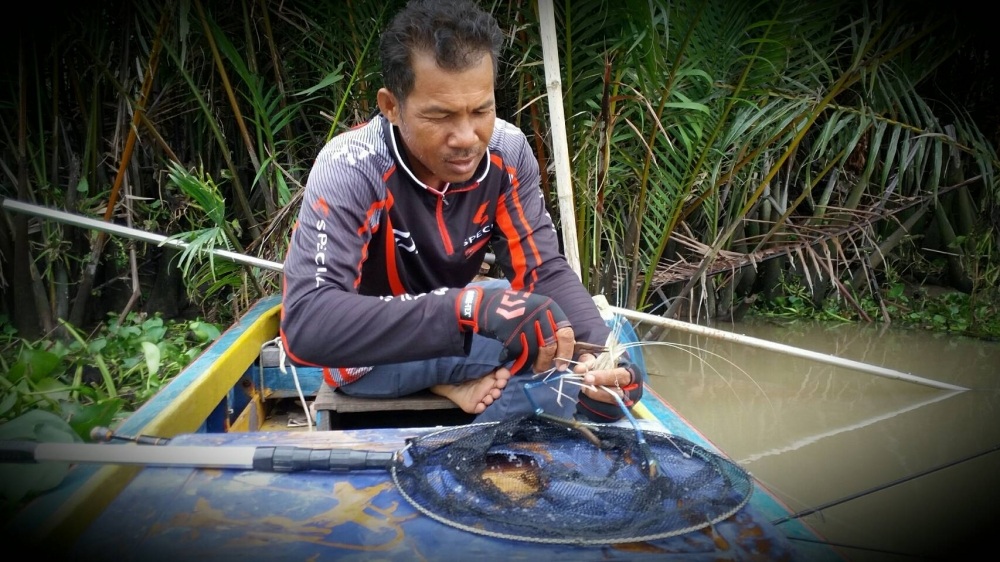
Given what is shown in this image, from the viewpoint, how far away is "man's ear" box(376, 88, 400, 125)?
2.03m

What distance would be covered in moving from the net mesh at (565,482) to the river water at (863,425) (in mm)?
655

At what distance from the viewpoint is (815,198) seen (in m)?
5.12

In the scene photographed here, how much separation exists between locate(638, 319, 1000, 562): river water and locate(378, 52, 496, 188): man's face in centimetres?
109

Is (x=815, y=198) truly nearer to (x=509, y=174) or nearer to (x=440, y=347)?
(x=509, y=174)

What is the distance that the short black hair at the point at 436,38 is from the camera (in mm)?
1879

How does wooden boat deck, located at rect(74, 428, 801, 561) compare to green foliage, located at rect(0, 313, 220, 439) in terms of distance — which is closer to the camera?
wooden boat deck, located at rect(74, 428, 801, 561)

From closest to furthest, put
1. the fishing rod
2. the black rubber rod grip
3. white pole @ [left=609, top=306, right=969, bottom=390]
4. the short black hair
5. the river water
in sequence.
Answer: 1. the black rubber rod grip
2. the short black hair
3. the river water
4. the fishing rod
5. white pole @ [left=609, top=306, right=969, bottom=390]

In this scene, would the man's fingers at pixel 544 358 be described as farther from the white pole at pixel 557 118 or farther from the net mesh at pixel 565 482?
the white pole at pixel 557 118

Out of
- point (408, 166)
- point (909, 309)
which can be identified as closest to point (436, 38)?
point (408, 166)

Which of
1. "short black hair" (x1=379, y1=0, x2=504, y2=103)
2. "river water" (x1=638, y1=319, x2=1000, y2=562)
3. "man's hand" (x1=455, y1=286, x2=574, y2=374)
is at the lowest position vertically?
"river water" (x1=638, y1=319, x2=1000, y2=562)

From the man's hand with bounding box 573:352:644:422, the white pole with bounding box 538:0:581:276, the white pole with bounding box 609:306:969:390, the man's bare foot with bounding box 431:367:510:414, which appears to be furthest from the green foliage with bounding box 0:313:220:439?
the white pole with bounding box 609:306:969:390

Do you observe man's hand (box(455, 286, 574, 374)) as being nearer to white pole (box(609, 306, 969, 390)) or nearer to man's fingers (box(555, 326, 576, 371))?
man's fingers (box(555, 326, 576, 371))

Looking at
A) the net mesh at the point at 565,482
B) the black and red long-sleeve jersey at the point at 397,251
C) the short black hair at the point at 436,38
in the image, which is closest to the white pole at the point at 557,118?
the black and red long-sleeve jersey at the point at 397,251

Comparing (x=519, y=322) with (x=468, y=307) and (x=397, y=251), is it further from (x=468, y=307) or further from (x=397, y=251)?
(x=397, y=251)
